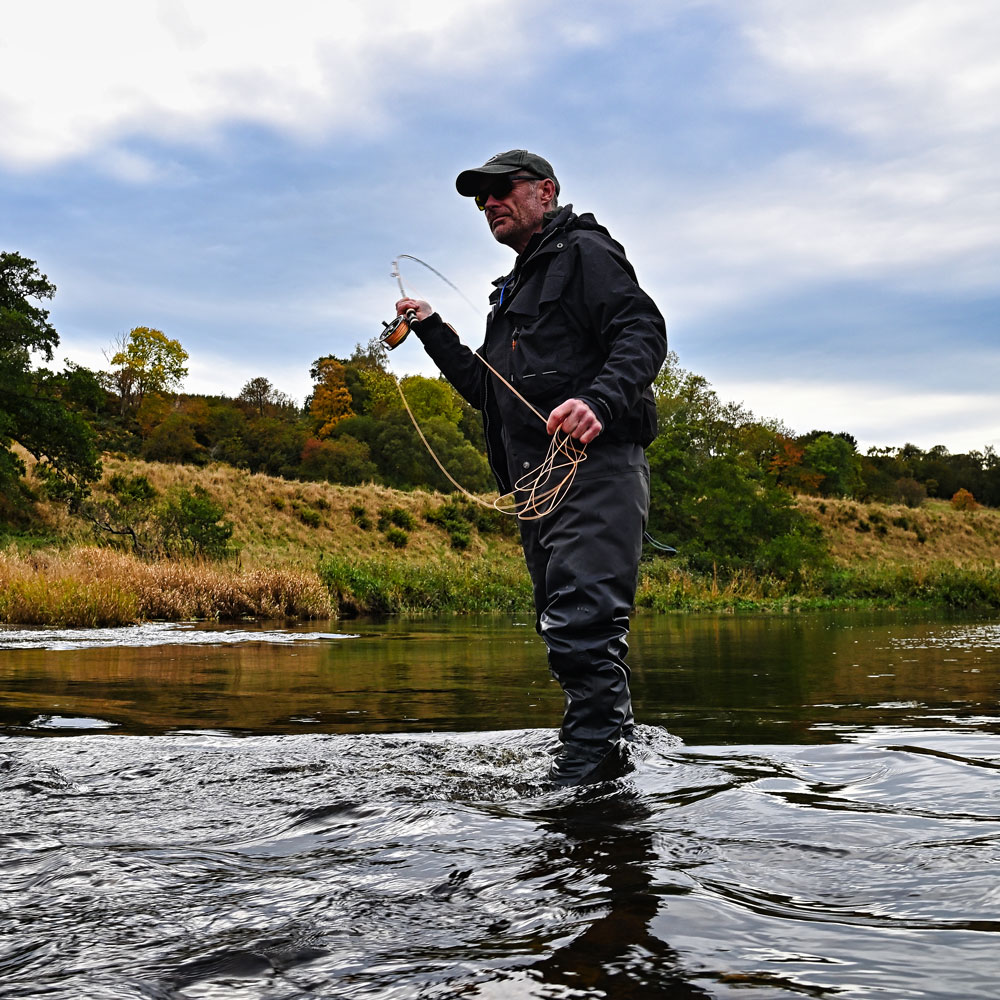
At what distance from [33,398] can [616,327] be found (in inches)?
1180

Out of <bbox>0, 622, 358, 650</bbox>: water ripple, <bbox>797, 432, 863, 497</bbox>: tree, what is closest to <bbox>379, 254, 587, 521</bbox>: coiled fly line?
<bbox>0, 622, 358, 650</bbox>: water ripple

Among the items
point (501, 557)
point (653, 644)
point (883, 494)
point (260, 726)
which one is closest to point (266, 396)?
point (501, 557)

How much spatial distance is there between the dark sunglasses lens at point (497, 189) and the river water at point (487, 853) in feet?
6.94

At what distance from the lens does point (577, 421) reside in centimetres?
326

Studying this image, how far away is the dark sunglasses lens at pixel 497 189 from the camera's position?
3.81m

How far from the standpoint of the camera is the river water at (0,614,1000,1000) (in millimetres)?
1558

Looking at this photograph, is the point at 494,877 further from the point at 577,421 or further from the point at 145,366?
the point at 145,366

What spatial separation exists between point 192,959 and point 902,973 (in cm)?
110

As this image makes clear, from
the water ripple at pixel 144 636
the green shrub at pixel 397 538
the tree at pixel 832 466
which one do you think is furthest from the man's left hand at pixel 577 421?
the tree at pixel 832 466

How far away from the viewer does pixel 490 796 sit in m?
2.99

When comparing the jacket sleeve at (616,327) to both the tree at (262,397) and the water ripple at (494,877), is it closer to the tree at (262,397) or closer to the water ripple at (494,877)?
the water ripple at (494,877)

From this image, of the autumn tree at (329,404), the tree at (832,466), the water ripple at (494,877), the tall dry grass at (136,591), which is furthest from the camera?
the tree at (832,466)

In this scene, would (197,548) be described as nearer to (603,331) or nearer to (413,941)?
(603,331)

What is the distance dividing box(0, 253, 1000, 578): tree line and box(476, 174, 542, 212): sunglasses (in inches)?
992
